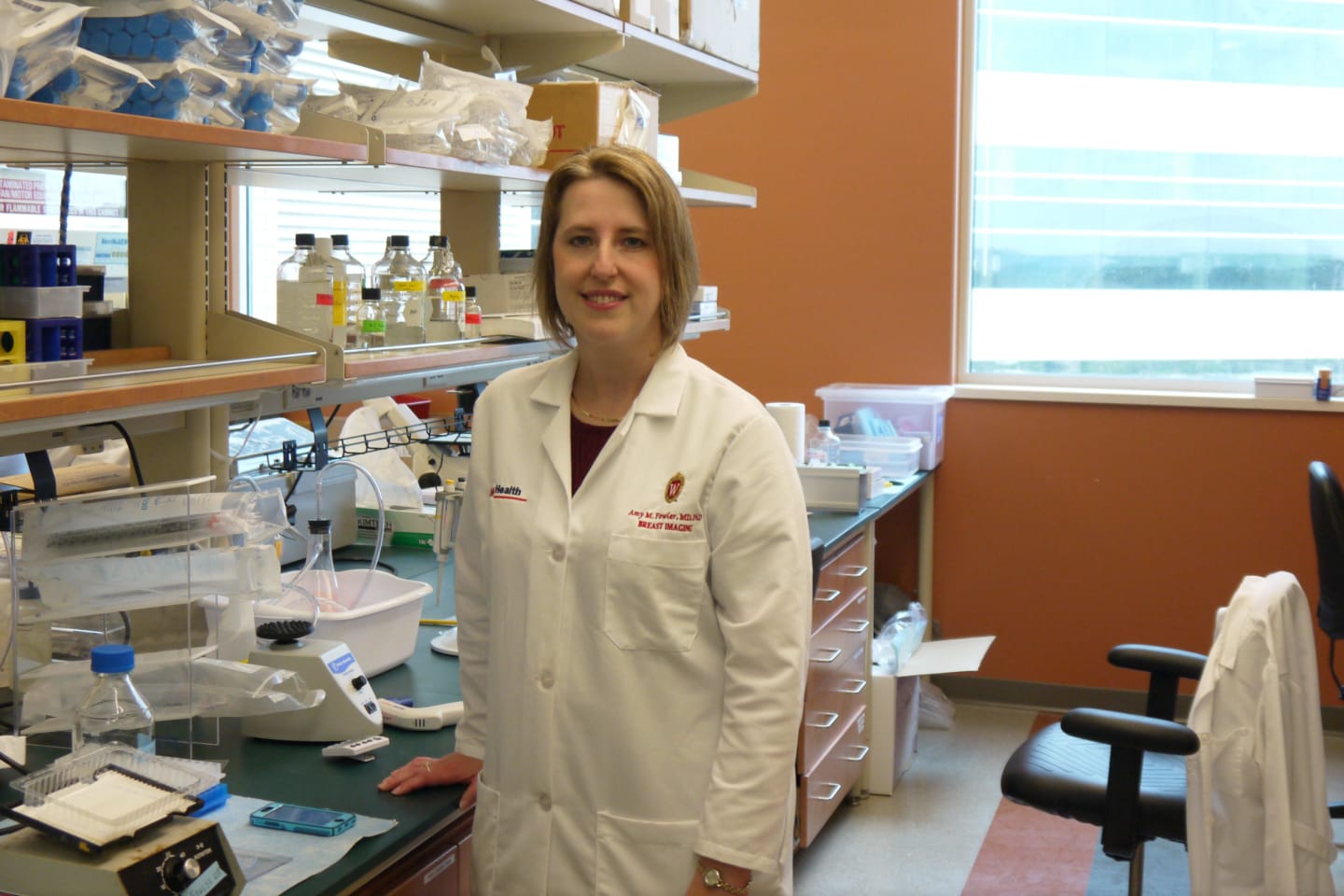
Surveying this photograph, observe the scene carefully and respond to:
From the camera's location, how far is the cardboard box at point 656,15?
2.76 m

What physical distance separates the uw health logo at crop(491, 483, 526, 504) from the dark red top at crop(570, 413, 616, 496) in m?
0.07

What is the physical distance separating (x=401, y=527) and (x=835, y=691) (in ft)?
3.80

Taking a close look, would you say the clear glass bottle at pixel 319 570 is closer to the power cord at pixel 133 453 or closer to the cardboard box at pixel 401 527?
the power cord at pixel 133 453

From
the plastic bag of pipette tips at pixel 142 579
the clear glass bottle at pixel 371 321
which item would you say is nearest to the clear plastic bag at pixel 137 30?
the plastic bag of pipette tips at pixel 142 579

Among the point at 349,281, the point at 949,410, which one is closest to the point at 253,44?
the point at 349,281

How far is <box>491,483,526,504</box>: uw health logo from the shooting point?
170 cm

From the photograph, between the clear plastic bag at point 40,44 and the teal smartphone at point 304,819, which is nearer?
the clear plastic bag at point 40,44

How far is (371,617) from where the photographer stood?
209 centimetres

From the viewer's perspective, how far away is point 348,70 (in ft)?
15.0

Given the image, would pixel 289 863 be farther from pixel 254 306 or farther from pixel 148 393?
pixel 254 306

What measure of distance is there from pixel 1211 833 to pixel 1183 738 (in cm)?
16

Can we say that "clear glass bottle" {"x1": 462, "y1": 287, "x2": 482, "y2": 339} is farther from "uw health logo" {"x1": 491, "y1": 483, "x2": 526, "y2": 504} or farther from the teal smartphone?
the teal smartphone

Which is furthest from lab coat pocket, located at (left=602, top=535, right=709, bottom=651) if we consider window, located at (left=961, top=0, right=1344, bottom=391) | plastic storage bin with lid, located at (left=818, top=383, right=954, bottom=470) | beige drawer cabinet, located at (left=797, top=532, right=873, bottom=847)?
window, located at (left=961, top=0, right=1344, bottom=391)

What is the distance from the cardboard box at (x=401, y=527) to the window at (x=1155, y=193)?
232 cm
